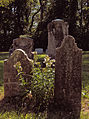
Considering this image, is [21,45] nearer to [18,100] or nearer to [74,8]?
[18,100]

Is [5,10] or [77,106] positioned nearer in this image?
[77,106]

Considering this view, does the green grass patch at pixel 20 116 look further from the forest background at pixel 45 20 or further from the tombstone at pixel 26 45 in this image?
the forest background at pixel 45 20

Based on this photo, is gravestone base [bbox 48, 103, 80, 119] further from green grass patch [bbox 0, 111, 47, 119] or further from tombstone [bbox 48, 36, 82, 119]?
green grass patch [bbox 0, 111, 47, 119]

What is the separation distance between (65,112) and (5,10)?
2608 cm

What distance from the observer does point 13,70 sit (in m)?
4.53

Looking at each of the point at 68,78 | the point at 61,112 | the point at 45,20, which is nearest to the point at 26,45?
the point at 68,78

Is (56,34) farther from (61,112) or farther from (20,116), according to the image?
(20,116)

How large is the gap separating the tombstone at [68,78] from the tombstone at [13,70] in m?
1.01

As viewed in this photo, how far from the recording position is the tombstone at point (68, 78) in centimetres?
365

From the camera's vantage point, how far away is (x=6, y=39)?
25750 millimetres

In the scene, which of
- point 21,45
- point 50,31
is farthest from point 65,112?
point 50,31

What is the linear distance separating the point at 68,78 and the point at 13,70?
1.64 meters

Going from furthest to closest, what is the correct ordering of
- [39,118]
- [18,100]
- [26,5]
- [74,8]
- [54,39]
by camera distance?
1. [26,5]
2. [74,8]
3. [54,39]
4. [18,100]
5. [39,118]

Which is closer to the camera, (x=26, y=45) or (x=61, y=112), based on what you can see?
(x=61, y=112)
